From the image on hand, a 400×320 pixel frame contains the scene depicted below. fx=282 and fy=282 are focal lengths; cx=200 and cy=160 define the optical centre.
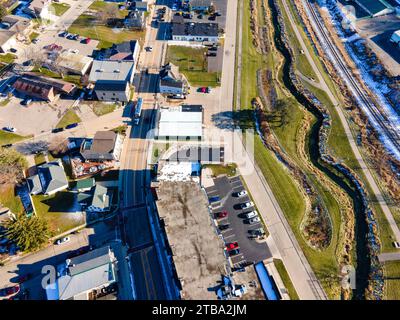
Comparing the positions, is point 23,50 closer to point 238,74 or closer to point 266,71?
point 238,74

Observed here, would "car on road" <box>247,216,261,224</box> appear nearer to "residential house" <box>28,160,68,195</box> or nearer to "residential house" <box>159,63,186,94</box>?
"residential house" <box>159,63,186,94</box>

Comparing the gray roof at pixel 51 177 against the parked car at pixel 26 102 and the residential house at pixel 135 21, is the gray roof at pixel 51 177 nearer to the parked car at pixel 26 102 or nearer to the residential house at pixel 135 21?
the parked car at pixel 26 102

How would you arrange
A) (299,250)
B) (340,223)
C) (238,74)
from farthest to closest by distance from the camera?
(238,74), (340,223), (299,250)

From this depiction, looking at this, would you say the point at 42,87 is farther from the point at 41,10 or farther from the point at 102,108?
the point at 41,10

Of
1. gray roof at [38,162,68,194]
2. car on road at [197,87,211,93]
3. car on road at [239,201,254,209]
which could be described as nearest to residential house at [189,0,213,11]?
car on road at [197,87,211,93]
